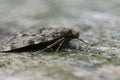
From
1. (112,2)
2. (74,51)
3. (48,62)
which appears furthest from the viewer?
(112,2)

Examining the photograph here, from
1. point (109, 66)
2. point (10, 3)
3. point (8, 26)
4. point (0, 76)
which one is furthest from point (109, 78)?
point (10, 3)

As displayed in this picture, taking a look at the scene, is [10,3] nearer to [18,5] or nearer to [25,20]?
[18,5]

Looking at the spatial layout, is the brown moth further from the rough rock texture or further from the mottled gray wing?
the rough rock texture

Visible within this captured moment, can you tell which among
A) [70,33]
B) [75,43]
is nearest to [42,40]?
[70,33]

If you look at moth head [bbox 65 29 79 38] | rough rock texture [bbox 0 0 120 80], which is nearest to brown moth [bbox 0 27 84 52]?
moth head [bbox 65 29 79 38]

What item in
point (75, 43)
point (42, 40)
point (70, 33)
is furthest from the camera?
point (75, 43)

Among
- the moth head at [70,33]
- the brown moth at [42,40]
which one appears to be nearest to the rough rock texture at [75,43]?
the brown moth at [42,40]

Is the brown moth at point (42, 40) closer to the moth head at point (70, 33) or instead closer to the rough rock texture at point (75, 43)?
the moth head at point (70, 33)

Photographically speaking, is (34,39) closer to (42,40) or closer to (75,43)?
(42,40)
